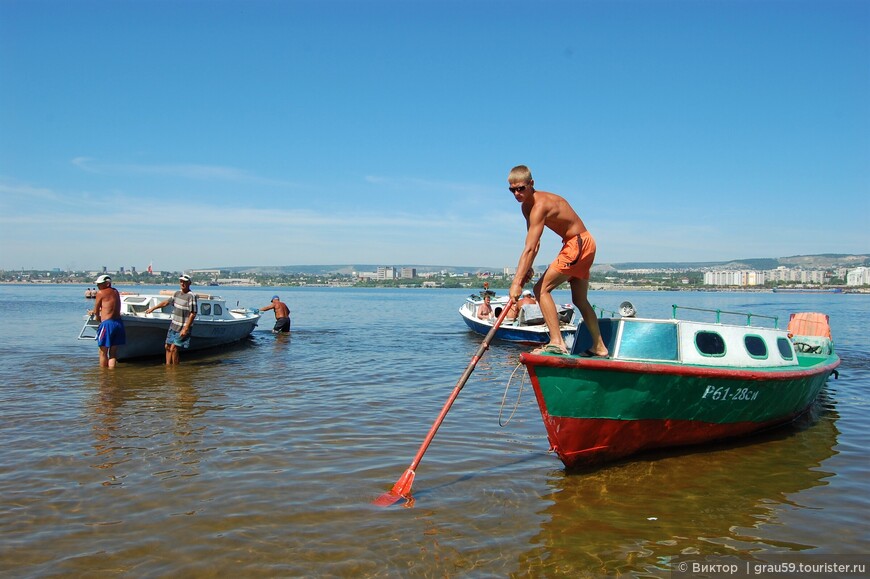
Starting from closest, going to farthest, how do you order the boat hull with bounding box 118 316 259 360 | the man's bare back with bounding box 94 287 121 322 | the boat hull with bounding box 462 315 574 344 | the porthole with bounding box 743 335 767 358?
the porthole with bounding box 743 335 767 358 < the man's bare back with bounding box 94 287 121 322 < the boat hull with bounding box 118 316 259 360 < the boat hull with bounding box 462 315 574 344

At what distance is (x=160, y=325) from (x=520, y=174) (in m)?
14.7

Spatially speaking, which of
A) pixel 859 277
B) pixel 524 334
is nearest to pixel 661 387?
pixel 524 334

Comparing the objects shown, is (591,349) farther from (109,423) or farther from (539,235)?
(109,423)

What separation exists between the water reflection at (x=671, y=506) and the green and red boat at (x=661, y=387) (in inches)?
15.8

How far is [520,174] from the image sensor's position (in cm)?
783

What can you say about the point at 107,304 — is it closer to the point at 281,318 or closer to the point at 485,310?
the point at 281,318

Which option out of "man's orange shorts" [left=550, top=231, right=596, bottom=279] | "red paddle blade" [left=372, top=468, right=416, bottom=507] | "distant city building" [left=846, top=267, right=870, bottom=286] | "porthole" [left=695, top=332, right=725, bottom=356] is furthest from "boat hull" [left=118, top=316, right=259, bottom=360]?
"distant city building" [left=846, top=267, right=870, bottom=286]

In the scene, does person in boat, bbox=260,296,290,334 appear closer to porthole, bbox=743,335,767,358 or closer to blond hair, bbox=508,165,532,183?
porthole, bbox=743,335,767,358

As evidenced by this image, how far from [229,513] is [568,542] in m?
3.58

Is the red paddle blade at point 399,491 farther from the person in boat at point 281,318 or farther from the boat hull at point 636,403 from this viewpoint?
the person in boat at point 281,318

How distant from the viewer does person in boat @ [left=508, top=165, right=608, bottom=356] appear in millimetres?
7828

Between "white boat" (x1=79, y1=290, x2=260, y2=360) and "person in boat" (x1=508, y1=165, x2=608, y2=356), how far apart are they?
14237 mm

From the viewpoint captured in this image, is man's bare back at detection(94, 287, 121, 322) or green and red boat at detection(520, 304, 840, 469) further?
man's bare back at detection(94, 287, 121, 322)

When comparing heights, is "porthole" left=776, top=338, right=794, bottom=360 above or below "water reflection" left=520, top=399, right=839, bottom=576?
above
